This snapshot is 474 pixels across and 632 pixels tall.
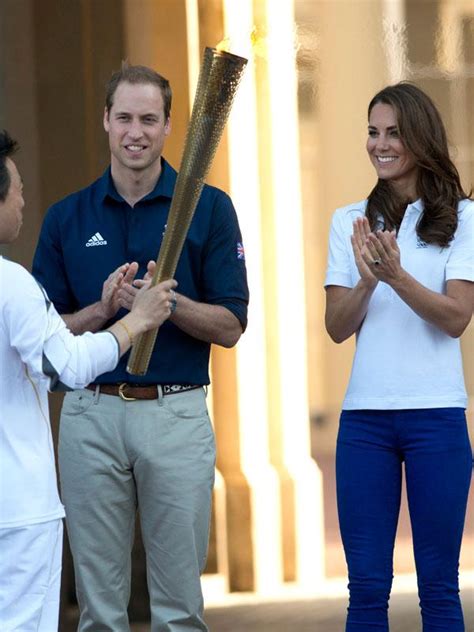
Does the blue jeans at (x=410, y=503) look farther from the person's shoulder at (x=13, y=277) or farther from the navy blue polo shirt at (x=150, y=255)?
the person's shoulder at (x=13, y=277)

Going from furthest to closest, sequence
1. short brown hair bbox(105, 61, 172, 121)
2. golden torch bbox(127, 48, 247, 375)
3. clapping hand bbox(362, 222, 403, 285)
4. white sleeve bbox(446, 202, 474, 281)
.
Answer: short brown hair bbox(105, 61, 172, 121) → white sleeve bbox(446, 202, 474, 281) → clapping hand bbox(362, 222, 403, 285) → golden torch bbox(127, 48, 247, 375)

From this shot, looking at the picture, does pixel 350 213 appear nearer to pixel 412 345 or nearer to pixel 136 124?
pixel 412 345

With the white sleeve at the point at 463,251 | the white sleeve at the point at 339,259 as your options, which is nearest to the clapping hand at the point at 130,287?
the white sleeve at the point at 339,259

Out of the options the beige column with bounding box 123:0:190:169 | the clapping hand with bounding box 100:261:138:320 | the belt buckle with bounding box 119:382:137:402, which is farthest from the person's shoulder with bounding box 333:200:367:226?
the beige column with bounding box 123:0:190:169

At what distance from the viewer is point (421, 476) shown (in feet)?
11.6

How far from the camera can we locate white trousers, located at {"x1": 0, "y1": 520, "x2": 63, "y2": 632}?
9.88 ft

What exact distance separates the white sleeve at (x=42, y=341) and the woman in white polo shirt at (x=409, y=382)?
0.77 m

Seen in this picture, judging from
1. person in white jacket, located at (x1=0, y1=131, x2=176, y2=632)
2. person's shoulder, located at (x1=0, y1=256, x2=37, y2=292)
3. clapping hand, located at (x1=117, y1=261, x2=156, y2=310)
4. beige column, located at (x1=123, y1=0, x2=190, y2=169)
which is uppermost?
beige column, located at (x1=123, y1=0, x2=190, y2=169)

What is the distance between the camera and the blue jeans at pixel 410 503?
11.5 feet

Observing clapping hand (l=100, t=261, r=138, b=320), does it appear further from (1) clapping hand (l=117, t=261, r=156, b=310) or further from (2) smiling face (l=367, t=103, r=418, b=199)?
(2) smiling face (l=367, t=103, r=418, b=199)

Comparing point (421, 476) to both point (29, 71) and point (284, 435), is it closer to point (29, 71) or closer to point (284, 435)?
point (284, 435)

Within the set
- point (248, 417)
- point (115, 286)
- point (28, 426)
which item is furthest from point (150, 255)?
point (248, 417)

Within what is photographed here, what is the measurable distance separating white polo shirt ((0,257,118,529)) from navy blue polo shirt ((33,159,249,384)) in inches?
25.0

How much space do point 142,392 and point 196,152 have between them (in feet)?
2.22
